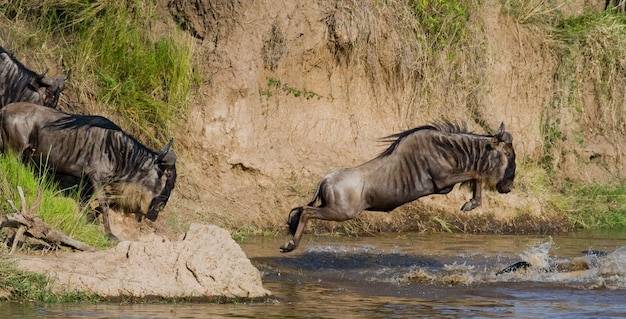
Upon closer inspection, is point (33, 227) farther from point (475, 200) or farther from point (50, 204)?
point (475, 200)

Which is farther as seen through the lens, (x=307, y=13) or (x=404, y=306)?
(x=307, y=13)

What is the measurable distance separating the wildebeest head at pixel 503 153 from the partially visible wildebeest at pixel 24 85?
504 centimetres

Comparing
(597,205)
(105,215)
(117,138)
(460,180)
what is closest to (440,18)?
(597,205)

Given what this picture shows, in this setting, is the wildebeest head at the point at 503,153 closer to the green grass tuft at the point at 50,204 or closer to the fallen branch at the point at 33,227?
the green grass tuft at the point at 50,204

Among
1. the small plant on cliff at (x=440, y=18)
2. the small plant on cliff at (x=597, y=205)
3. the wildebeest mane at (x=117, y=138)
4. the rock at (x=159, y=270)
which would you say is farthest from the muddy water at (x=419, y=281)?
the small plant on cliff at (x=440, y=18)

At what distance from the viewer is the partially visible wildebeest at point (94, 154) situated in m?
12.6

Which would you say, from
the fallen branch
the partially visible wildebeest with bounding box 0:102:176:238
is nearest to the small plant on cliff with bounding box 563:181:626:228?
the partially visible wildebeest with bounding box 0:102:176:238

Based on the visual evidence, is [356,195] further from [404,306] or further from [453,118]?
[453,118]

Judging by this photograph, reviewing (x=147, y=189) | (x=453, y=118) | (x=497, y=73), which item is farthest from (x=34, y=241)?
(x=497, y=73)

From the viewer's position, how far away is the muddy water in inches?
363

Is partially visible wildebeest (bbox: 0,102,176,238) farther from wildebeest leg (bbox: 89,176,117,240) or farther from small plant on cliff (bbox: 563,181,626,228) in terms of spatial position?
small plant on cliff (bbox: 563,181,626,228)

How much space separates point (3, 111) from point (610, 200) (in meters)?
9.47

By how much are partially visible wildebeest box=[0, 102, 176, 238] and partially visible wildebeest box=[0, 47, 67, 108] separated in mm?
775

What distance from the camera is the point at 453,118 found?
16.8m
